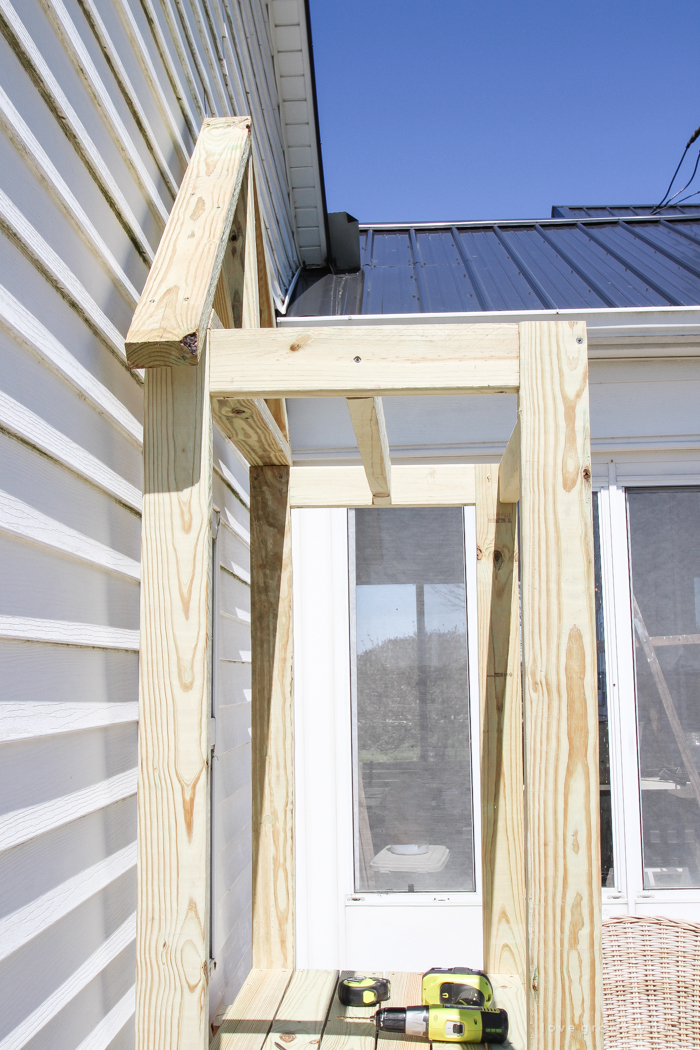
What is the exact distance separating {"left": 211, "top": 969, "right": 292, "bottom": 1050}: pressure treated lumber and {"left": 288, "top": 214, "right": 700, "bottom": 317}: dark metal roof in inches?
103

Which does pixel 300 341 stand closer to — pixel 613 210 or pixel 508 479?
pixel 508 479

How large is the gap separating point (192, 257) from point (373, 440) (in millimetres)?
521

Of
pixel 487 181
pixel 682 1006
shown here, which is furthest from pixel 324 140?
pixel 487 181

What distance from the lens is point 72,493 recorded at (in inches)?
49.8

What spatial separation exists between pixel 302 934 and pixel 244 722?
3.38 feet

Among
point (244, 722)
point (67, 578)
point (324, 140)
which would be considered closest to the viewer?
point (67, 578)

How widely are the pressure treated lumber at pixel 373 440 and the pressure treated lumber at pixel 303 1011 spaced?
123 centimetres

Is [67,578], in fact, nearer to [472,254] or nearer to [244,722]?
[244,722]

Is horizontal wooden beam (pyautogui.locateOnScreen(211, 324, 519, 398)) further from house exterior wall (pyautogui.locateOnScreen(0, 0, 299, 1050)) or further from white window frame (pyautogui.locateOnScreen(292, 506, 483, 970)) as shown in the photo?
white window frame (pyautogui.locateOnScreen(292, 506, 483, 970))

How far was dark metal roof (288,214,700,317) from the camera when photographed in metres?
3.49

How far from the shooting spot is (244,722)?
9.04 feet

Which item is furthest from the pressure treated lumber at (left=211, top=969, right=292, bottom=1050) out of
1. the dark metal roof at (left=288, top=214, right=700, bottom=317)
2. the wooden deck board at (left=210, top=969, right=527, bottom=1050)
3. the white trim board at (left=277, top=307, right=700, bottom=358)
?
the dark metal roof at (left=288, top=214, right=700, bottom=317)

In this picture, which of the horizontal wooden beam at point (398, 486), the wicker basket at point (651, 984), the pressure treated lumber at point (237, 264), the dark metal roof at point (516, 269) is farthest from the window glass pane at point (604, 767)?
the pressure treated lumber at point (237, 264)

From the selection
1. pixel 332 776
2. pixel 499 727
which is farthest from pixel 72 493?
pixel 332 776
